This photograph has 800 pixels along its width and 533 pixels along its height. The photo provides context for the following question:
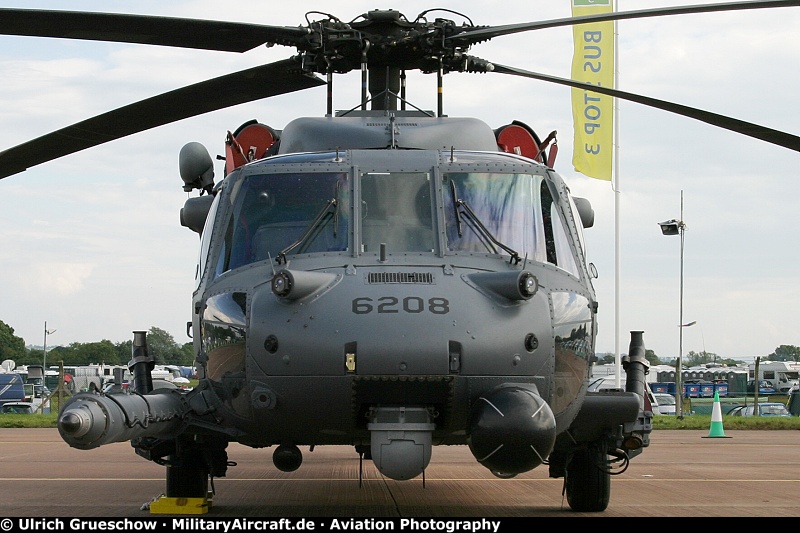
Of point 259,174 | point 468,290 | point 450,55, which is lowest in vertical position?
point 468,290

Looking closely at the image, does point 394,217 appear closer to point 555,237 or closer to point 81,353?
point 555,237

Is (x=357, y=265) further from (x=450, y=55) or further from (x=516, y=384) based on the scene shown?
(x=450, y=55)

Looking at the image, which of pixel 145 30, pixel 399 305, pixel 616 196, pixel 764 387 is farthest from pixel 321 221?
pixel 764 387

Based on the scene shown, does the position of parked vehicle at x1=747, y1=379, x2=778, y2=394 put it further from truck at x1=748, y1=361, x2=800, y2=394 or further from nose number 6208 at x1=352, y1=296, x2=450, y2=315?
nose number 6208 at x1=352, y1=296, x2=450, y2=315

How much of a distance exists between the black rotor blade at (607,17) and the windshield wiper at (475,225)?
143cm

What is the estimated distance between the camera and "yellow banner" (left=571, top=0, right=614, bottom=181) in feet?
78.1

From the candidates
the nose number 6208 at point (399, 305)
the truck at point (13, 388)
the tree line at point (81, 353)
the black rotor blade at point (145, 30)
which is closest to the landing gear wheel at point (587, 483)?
the nose number 6208 at point (399, 305)

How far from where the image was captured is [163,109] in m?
9.16

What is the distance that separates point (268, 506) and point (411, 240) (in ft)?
10.6

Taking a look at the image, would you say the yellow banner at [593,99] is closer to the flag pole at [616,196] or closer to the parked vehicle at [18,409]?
the flag pole at [616,196]

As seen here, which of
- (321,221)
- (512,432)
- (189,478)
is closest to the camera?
(512,432)

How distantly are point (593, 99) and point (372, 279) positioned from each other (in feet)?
59.2

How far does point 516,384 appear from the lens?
6777 mm

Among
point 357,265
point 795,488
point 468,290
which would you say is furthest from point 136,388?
point 795,488
